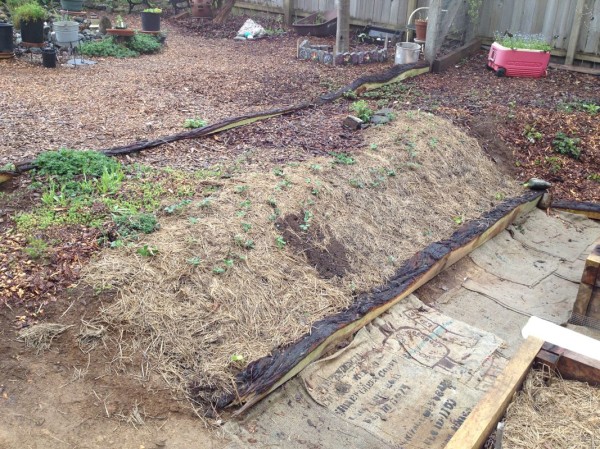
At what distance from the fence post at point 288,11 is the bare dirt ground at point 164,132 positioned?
119cm

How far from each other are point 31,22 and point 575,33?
28.0 feet

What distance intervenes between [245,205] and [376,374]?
163 centimetres

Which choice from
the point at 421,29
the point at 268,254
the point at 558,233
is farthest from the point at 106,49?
the point at 558,233

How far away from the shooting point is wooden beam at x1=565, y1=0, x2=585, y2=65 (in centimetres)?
898

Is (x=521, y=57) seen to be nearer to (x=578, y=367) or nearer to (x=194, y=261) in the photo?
(x=194, y=261)

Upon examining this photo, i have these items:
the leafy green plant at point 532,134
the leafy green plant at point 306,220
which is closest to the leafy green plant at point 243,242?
the leafy green plant at point 306,220

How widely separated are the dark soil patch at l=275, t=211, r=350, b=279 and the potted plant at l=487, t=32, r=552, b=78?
5856 millimetres

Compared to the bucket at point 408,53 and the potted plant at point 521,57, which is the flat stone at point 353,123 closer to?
the bucket at point 408,53

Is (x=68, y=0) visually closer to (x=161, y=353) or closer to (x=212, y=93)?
(x=212, y=93)

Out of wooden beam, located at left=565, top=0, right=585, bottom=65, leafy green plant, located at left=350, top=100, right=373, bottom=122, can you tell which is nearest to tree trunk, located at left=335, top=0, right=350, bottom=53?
leafy green plant, located at left=350, top=100, right=373, bottom=122

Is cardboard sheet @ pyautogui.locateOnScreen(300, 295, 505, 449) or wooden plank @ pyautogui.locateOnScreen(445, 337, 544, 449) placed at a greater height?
wooden plank @ pyautogui.locateOnScreen(445, 337, 544, 449)

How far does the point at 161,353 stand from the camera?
3.50m

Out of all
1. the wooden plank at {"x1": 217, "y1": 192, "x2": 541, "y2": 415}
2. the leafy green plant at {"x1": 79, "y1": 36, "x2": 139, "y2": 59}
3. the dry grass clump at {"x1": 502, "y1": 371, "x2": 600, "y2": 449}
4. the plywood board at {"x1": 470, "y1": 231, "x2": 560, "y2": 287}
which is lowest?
the plywood board at {"x1": 470, "y1": 231, "x2": 560, "y2": 287}

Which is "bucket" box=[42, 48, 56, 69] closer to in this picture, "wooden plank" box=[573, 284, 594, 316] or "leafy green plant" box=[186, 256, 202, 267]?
"leafy green plant" box=[186, 256, 202, 267]
